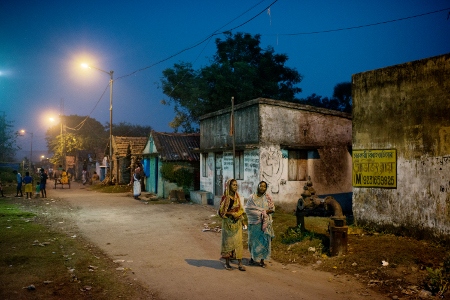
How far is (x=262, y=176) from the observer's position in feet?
46.9

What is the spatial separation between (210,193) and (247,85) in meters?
9.77

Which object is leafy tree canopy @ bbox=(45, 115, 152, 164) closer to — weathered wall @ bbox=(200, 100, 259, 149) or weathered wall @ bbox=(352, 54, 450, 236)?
weathered wall @ bbox=(200, 100, 259, 149)

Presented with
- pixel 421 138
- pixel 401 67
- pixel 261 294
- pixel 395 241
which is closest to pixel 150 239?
pixel 261 294

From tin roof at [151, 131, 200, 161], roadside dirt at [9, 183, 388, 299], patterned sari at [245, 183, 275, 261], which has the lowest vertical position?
roadside dirt at [9, 183, 388, 299]

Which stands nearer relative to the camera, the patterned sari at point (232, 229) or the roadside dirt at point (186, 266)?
the roadside dirt at point (186, 266)

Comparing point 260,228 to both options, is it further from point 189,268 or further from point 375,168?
point 375,168

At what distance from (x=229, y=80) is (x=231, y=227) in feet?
64.0

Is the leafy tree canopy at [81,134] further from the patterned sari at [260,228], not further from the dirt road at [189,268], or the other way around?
the patterned sari at [260,228]

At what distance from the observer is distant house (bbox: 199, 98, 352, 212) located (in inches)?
571

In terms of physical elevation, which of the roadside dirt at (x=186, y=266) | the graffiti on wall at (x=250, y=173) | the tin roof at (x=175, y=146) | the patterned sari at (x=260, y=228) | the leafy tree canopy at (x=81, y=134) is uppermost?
the leafy tree canopy at (x=81, y=134)

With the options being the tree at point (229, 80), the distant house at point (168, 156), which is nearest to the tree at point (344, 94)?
the tree at point (229, 80)

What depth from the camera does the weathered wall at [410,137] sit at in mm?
8195

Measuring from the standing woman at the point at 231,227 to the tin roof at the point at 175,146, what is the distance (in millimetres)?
14167

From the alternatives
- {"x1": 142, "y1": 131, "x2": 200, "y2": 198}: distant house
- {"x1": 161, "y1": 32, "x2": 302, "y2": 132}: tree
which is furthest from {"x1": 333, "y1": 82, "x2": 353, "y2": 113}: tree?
{"x1": 142, "y1": 131, "x2": 200, "y2": 198}: distant house
